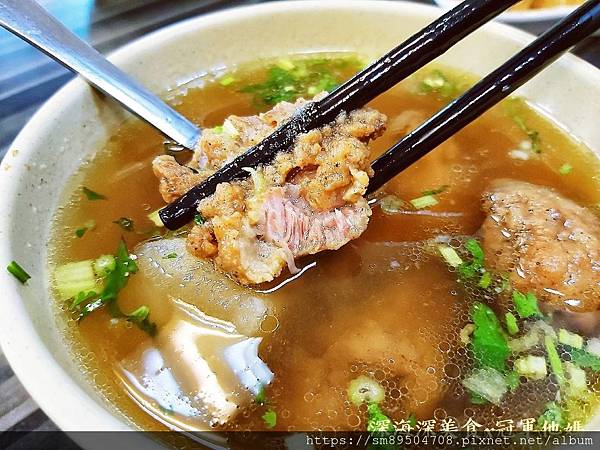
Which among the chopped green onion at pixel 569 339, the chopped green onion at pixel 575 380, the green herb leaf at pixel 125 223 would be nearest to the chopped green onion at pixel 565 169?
the chopped green onion at pixel 569 339

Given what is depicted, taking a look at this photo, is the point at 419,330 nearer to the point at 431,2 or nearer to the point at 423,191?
the point at 423,191

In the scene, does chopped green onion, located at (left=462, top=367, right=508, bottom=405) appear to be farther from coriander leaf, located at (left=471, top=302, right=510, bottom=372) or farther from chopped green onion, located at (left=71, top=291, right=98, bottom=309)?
chopped green onion, located at (left=71, top=291, right=98, bottom=309)

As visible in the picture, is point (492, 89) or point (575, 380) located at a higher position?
point (492, 89)

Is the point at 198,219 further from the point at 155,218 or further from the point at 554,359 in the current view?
the point at 554,359

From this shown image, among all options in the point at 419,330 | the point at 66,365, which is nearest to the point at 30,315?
the point at 66,365

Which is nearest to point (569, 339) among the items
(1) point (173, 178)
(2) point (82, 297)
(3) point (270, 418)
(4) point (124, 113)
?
(3) point (270, 418)
